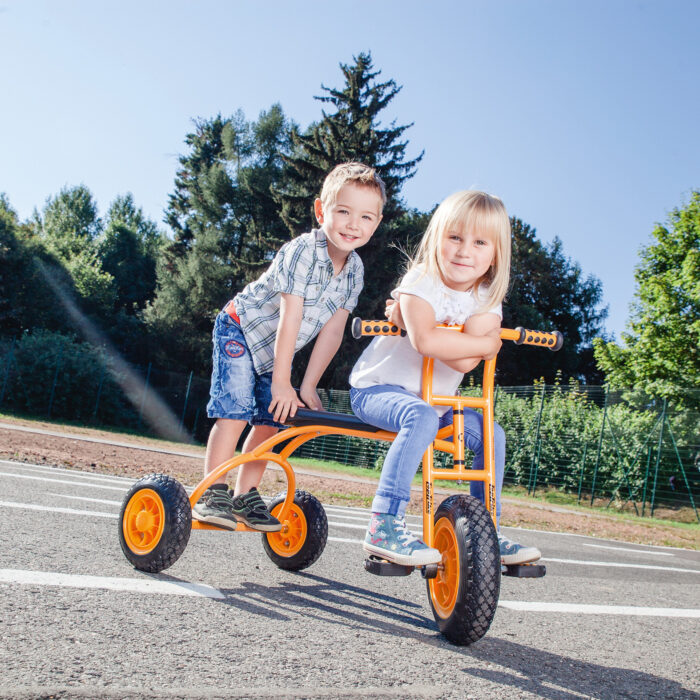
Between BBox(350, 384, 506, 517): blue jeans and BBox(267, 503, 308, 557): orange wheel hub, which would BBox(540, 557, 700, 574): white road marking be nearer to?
BBox(267, 503, 308, 557): orange wheel hub

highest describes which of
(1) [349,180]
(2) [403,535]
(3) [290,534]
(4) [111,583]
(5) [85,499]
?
(1) [349,180]

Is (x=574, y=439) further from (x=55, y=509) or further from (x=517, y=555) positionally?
(x=517, y=555)

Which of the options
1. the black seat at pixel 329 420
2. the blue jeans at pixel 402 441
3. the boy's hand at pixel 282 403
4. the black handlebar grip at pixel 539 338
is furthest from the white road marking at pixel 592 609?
the boy's hand at pixel 282 403

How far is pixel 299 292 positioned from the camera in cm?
312

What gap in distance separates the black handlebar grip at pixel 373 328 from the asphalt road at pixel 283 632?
39.8 inches

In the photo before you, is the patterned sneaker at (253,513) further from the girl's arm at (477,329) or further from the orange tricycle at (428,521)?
the girl's arm at (477,329)

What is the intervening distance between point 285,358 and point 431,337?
72 cm

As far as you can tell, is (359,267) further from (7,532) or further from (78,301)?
(78,301)

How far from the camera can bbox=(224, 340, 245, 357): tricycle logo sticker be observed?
3273 mm

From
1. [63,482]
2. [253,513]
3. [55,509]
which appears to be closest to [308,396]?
[253,513]

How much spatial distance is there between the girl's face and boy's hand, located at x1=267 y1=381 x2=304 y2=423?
0.81m

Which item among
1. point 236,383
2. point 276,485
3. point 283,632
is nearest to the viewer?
point 283,632

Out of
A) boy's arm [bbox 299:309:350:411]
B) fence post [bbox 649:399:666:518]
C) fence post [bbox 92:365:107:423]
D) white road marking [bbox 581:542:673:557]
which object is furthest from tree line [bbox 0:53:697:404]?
boy's arm [bbox 299:309:350:411]

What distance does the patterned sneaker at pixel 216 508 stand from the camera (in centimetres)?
295
